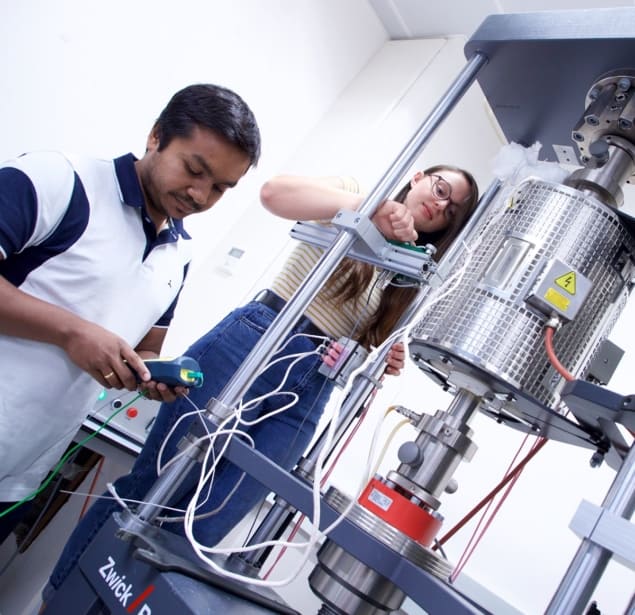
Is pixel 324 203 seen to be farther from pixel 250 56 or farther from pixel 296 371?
pixel 250 56

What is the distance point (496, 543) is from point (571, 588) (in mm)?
1338

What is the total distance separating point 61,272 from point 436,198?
0.75 meters

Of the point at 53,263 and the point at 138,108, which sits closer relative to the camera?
the point at 53,263

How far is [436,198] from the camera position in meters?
1.13

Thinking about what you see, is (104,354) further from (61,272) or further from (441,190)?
(441,190)

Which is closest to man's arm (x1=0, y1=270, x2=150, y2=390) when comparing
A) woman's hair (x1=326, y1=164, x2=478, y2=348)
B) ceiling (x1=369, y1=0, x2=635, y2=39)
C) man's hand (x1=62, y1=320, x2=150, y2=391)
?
man's hand (x1=62, y1=320, x2=150, y2=391)

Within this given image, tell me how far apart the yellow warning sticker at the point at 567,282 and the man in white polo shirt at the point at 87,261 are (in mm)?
606

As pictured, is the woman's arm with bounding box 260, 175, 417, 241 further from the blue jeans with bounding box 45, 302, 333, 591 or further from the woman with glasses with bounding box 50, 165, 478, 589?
the blue jeans with bounding box 45, 302, 333, 591

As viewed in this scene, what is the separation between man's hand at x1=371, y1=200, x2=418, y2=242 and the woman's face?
0.32 meters

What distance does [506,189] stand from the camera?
923 mm

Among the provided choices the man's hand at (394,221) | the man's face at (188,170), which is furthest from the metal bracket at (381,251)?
the man's face at (188,170)

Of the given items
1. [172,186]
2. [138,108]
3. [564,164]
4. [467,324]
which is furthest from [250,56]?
[467,324]

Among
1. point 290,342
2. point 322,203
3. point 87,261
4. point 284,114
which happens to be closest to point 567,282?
point 322,203

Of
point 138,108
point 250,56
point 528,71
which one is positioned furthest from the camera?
point 250,56
